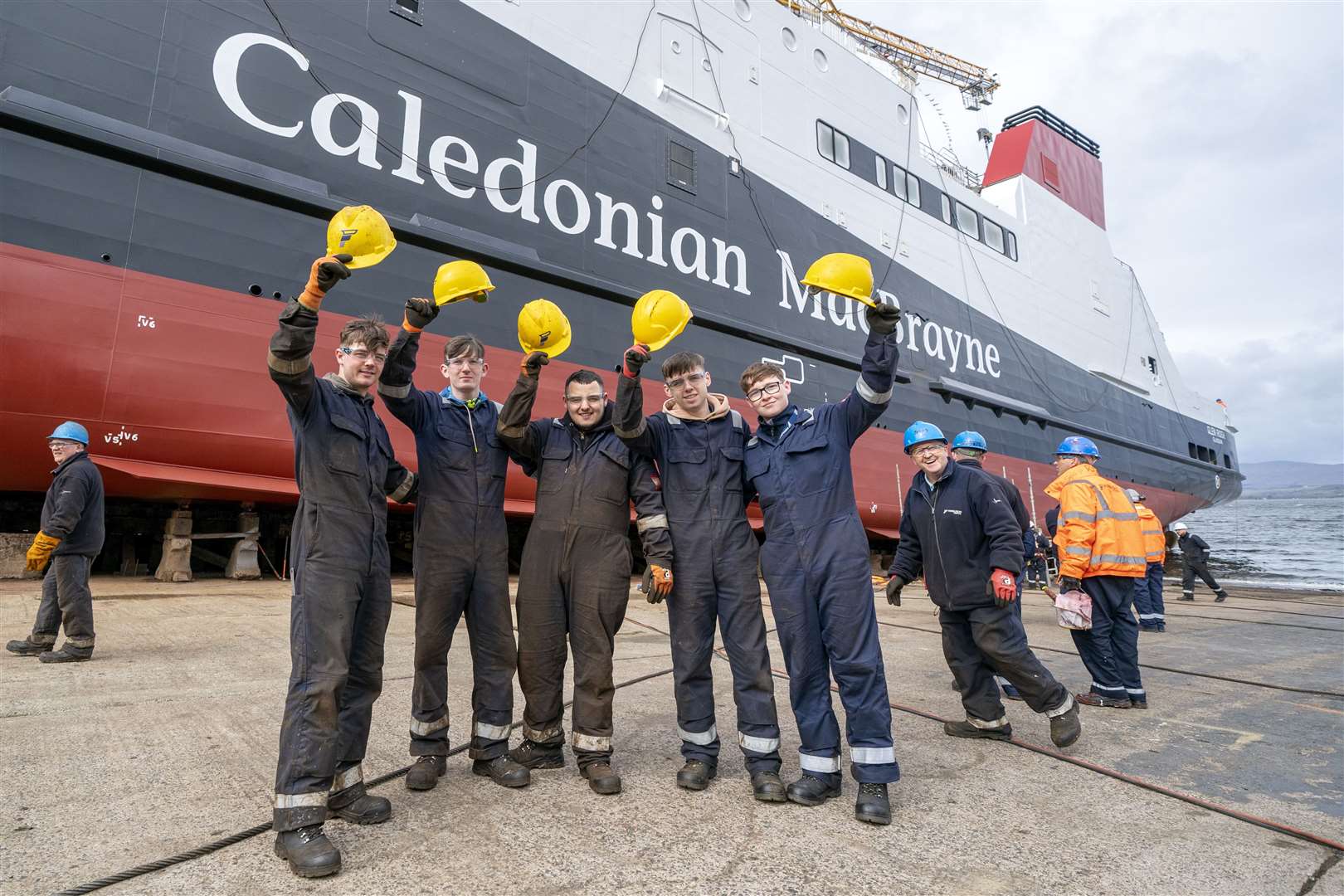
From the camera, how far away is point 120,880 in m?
1.37

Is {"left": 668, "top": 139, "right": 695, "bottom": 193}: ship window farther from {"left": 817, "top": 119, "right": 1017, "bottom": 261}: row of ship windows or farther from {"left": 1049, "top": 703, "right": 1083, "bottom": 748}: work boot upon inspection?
{"left": 1049, "top": 703, "right": 1083, "bottom": 748}: work boot

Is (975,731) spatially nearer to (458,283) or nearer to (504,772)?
(504,772)

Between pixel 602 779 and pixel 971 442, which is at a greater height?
pixel 971 442

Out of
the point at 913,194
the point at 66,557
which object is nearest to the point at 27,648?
the point at 66,557

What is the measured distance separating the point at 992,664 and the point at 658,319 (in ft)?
5.80

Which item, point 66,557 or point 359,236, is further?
point 66,557

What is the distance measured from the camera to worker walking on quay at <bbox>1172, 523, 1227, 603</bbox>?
875cm

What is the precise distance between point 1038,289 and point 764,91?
781 centimetres

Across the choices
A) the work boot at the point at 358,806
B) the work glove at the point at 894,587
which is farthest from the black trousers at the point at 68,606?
the work glove at the point at 894,587

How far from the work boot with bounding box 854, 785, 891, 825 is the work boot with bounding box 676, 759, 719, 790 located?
16.8 inches

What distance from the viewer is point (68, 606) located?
3154 mm

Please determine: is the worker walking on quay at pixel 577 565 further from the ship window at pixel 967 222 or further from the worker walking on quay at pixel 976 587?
the ship window at pixel 967 222

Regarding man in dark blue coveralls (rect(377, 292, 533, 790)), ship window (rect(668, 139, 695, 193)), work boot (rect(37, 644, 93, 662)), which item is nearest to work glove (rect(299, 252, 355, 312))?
man in dark blue coveralls (rect(377, 292, 533, 790))

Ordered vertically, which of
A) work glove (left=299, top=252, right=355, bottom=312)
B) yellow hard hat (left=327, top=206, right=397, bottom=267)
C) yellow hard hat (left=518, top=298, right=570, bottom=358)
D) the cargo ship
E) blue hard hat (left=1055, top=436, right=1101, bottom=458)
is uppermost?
the cargo ship
